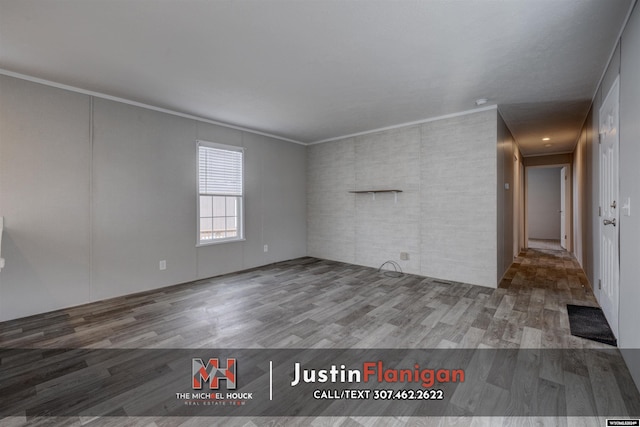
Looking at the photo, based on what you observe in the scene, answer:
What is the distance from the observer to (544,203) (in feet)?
32.9

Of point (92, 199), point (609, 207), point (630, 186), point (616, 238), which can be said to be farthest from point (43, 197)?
point (609, 207)

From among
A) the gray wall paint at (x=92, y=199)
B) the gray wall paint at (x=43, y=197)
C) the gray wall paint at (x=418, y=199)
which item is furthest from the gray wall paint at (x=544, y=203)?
the gray wall paint at (x=43, y=197)

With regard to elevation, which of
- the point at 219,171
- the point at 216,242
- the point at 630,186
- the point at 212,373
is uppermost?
the point at 219,171

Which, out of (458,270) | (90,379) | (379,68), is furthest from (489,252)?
(90,379)

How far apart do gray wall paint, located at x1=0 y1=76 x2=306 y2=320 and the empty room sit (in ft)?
0.08

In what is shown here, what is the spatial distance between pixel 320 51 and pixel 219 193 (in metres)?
3.09

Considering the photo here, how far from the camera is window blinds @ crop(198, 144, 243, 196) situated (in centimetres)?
464

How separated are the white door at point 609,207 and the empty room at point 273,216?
5cm

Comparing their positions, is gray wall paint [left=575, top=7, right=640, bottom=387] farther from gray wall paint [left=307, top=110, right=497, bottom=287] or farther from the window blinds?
the window blinds

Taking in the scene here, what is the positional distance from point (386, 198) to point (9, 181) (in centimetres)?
500

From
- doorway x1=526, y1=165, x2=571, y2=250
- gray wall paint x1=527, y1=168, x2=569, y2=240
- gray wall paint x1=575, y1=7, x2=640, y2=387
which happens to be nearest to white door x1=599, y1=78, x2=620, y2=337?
gray wall paint x1=575, y1=7, x2=640, y2=387

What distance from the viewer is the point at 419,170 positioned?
4715 millimetres

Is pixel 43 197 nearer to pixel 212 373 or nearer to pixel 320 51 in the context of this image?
pixel 212 373

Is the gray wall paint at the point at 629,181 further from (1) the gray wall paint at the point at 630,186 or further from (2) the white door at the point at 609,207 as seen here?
(2) the white door at the point at 609,207
